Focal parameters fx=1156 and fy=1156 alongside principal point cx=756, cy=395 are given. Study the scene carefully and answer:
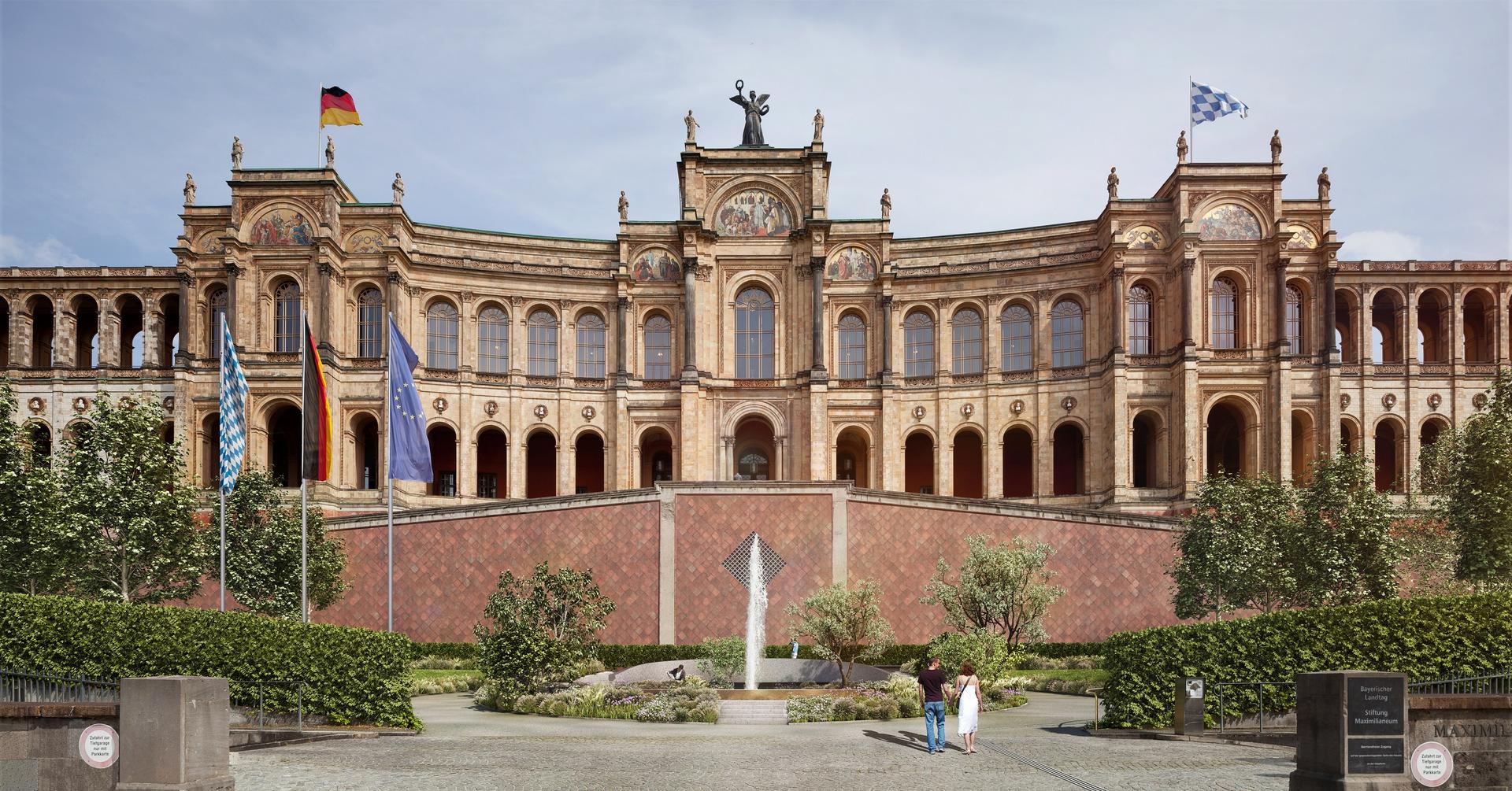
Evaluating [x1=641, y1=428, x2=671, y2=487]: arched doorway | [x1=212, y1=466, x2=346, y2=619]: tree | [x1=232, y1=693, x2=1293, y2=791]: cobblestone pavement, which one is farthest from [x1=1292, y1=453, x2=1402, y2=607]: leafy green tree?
[x1=641, y1=428, x2=671, y2=487]: arched doorway

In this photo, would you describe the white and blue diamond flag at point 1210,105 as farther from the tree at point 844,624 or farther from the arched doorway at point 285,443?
the arched doorway at point 285,443

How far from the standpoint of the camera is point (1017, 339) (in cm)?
5559

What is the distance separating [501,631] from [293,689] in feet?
23.0

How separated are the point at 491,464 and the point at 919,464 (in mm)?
21532

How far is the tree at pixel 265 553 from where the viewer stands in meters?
34.7

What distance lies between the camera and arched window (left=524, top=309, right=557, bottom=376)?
5622cm

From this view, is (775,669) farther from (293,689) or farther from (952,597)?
(293,689)

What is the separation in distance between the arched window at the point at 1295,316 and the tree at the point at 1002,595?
2561 centimetres

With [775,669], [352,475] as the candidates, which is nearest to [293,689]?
[775,669]

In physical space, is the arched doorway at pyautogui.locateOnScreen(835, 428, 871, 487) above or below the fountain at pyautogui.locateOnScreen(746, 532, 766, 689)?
above

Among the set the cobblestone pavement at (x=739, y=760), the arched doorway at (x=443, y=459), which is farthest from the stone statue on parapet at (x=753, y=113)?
the cobblestone pavement at (x=739, y=760)

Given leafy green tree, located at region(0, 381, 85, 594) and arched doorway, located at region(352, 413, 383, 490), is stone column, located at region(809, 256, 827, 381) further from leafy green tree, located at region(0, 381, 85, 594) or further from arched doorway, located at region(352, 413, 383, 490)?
leafy green tree, located at region(0, 381, 85, 594)

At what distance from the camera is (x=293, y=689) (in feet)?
67.9

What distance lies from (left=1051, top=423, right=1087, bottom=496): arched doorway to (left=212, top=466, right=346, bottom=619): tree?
3423 centimetres
